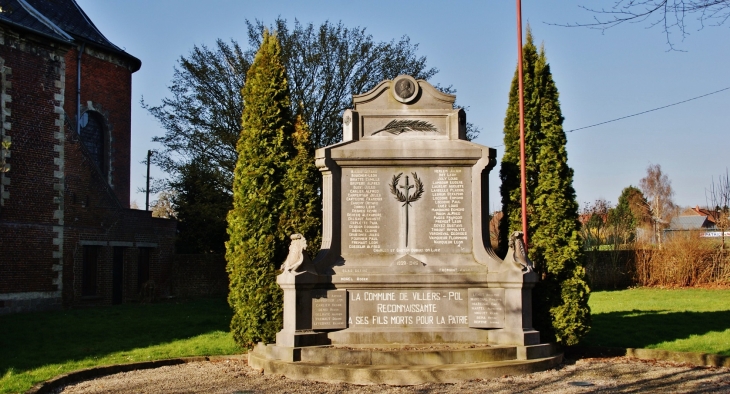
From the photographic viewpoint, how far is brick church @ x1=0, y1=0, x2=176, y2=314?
22750 mm

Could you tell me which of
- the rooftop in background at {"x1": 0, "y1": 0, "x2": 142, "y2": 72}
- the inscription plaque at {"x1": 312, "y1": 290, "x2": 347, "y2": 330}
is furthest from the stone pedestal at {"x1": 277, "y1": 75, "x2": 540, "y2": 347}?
the rooftop in background at {"x1": 0, "y1": 0, "x2": 142, "y2": 72}

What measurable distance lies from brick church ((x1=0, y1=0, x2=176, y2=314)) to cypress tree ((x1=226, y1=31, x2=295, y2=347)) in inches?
415

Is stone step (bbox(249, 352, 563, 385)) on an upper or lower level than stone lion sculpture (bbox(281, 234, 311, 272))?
lower

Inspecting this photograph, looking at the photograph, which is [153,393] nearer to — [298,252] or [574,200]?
[298,252]

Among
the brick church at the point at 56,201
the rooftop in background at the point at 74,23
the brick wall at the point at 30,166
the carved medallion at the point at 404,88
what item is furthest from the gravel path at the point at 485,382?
the rooftop in background at the point at 74,23

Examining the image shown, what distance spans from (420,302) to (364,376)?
1813 millimetres

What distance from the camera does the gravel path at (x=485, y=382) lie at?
9328mm

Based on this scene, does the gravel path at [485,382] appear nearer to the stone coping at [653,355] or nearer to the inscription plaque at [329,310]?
the stone coping at [653,355]

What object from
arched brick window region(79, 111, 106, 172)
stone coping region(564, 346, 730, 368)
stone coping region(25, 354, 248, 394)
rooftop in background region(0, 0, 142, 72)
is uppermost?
rooftop in background region(0, 0, 142, 72)

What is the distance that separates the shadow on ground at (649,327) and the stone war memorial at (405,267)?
2349 mm

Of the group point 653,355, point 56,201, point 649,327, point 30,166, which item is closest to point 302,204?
point 653,355

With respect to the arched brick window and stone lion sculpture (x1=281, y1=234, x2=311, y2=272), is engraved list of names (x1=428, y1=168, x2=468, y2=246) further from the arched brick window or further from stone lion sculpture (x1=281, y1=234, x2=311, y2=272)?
the arched brick window

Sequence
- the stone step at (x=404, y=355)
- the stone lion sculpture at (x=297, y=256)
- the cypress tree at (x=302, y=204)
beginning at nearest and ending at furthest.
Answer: the stone step at (x=404, y=355)
the stone lion sculpture at (x=297, y=256)
the cypress tree at (x=302, y=204)

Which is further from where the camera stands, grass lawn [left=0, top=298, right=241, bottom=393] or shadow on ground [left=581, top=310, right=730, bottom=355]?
shadow on ground [left=581, top=310, right=730, bottom=355]
